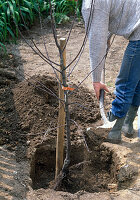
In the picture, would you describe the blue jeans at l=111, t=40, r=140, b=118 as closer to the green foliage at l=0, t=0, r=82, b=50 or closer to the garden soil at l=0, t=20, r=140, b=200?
the garden soil at l=0, t=20, r=140, b=200

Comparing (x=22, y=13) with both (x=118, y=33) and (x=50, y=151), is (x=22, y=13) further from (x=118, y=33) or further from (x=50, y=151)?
(x=118, y=33)

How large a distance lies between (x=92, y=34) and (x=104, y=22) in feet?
0.49

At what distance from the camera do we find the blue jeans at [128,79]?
8.96ft

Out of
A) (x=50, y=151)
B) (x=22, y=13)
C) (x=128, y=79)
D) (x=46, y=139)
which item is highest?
(x=22, y=13)

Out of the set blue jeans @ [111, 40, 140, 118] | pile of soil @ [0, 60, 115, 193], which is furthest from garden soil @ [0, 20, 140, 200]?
blue jeans @ [111, 40, 140, 118]

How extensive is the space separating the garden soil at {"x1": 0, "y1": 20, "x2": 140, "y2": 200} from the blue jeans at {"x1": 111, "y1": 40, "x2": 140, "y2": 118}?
1.42 ft

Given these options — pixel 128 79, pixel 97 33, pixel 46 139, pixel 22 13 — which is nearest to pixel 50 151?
pixel 46 139

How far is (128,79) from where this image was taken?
2865mm

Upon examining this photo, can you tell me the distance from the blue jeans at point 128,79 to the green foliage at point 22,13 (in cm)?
292

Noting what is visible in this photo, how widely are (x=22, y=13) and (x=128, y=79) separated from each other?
4.31 metres

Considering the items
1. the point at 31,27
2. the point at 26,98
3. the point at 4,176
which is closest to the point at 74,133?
the point at 26,98

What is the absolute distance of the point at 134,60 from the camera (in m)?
2.74

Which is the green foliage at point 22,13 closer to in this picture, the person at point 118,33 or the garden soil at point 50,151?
the garden soil at point 50,151

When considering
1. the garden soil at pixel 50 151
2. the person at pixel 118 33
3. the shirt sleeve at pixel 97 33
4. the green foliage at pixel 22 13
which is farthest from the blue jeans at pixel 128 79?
the green foliage at pixel 22 13
